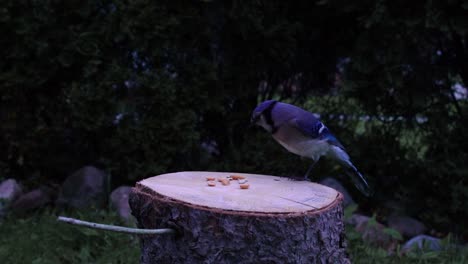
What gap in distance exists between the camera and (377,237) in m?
5.01

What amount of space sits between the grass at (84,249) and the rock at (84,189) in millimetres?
627

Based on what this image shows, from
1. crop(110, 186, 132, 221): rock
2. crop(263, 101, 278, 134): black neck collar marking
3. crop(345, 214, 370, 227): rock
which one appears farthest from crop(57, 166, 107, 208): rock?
crop(263, 101, 278, 134): black neck collar marking

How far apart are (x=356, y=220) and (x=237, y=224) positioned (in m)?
3.11

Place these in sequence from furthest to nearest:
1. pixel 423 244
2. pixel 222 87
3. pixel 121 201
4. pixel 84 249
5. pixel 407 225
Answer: pixel 222 87, pixel 407 225, pixel 121 201, pixel 423 244, pixel 84 249

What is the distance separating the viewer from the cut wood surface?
2.58m

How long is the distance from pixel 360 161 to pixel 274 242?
347 centimetres

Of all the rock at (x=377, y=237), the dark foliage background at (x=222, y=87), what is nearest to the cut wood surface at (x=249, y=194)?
the rock at (x=377, y=237)

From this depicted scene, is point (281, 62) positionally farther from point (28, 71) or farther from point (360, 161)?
point (28, 71)

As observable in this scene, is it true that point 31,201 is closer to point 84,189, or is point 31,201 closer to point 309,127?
Result: point 84,189

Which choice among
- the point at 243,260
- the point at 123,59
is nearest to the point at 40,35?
the point at 123,59

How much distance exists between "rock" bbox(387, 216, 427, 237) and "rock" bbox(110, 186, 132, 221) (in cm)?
251

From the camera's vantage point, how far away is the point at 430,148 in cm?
562

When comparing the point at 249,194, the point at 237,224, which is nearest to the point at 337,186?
the point at 249,194

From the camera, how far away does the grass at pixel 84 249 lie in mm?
4332
